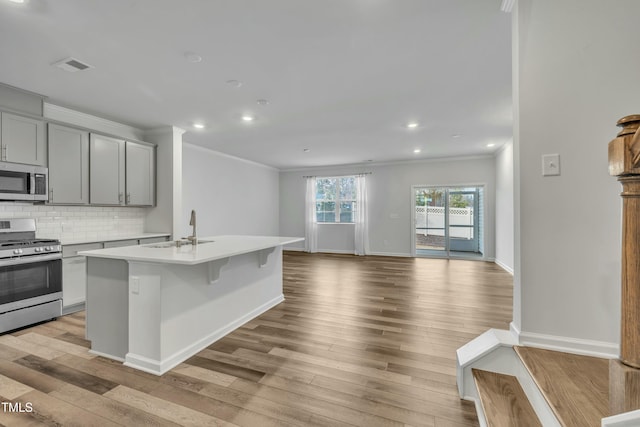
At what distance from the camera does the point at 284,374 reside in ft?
6.91

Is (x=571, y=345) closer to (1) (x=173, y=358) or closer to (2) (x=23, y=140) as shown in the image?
(1) (x=173, y=358)

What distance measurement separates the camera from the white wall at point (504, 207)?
5418 millimetres

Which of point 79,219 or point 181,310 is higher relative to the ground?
point 79,219

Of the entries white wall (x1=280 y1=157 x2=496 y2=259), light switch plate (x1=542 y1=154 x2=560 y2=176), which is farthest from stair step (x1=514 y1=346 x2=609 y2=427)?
white wall (x1=280 y1=157 x2=496 y2=259)

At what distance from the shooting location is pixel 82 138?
3.66m

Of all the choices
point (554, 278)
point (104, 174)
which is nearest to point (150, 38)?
point (104, 174)

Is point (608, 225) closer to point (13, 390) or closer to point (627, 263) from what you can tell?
point (627, 263)

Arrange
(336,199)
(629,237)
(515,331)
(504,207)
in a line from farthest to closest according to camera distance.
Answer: (336,199) → (504,207) → (515,331) → (629,237)

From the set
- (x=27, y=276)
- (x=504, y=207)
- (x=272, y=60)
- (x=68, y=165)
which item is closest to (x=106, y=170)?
(x=68, y=165)

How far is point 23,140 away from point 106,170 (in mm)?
Result: 916

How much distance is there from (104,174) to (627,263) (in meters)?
5.07

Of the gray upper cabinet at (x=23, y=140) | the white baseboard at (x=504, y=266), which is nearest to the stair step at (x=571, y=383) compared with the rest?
the white baseboard at (x=504, y=266)

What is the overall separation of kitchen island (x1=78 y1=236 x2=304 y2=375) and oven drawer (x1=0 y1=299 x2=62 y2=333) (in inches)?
45.2

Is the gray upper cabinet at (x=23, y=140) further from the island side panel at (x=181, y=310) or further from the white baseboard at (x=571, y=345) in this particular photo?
the white baseboard at (x=571, y=345)
